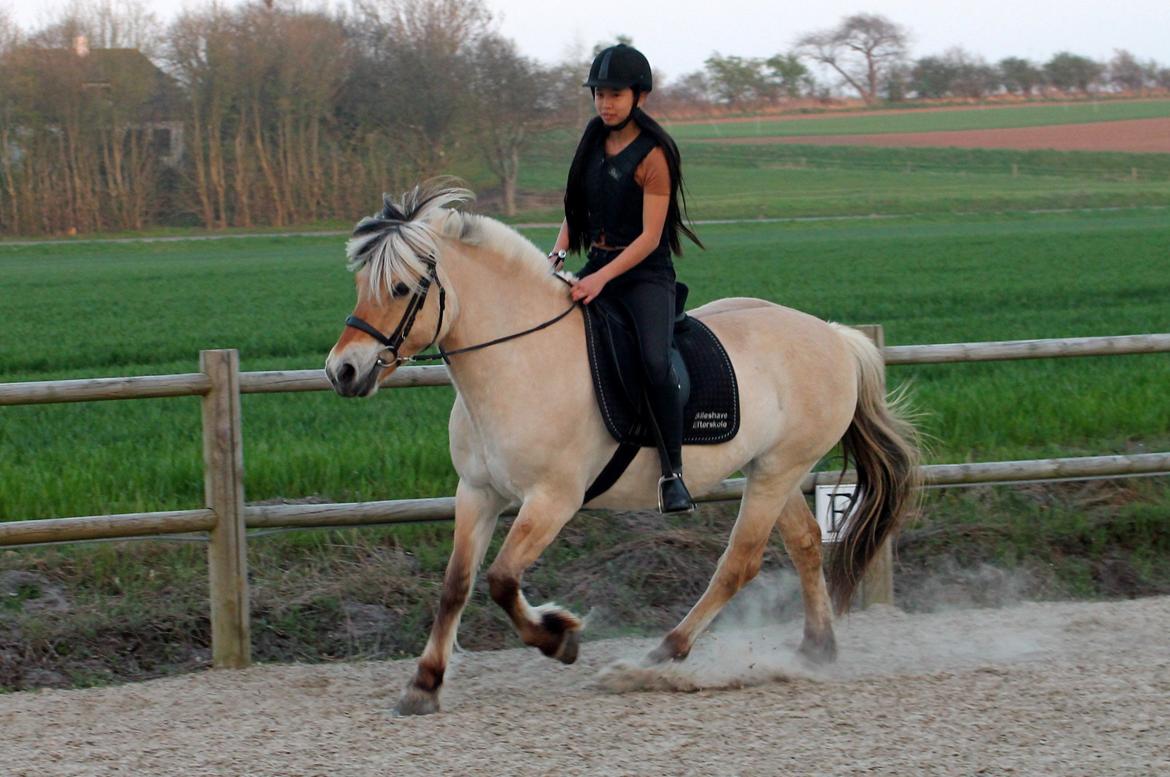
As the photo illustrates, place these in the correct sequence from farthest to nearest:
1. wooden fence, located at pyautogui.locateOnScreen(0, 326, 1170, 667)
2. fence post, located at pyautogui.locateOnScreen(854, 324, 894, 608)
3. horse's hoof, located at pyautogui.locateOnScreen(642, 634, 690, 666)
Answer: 1. fence post, located at pyautogui.locateOnScreen(854, 324, 894, 608)
2. wooden fence, located at pyautogui.locateOnScreen(0, 326, 1170, 667)
3. horse's hoof, located at pyautogui.locateOnScreen(642, 634, 690, 666)

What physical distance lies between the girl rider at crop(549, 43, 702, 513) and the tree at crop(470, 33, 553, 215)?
52.1 m

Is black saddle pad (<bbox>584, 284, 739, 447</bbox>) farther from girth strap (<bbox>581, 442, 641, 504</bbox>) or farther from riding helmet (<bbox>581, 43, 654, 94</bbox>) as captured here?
riding helmet (<bbox>581, 43, 654, 94</bbox>)

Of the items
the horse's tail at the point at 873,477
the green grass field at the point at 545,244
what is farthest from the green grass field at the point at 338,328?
the horse's tail at the point at 873,477

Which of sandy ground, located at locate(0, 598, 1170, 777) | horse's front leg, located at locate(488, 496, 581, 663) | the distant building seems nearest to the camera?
sandy ground, located at locate(0, 598, 1170, 777)

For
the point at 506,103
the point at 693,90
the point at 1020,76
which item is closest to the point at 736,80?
the point at 693,90

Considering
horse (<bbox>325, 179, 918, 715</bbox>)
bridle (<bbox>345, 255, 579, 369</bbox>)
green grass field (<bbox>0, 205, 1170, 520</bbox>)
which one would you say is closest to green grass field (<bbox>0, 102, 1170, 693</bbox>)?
green grass field (<bbox>0, 205, 1170, 520</bbox>)

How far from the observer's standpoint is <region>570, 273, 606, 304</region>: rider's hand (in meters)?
5.09

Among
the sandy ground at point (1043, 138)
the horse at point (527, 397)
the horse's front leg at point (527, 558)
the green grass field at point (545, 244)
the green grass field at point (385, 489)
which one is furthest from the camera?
the sandy ground at point (1043, 138)

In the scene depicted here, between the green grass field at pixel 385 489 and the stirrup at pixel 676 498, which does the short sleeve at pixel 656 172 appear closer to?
the stirrup at pixel 676 498

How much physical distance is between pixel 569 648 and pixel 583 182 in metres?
1.80

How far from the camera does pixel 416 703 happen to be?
193 inches

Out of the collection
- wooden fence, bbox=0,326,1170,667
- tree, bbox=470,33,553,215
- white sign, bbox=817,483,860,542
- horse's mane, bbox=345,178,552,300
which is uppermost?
tree, bbox=470,33,553,215

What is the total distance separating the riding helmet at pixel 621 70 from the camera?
195 inches

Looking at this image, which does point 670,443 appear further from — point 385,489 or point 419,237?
point 385,489
